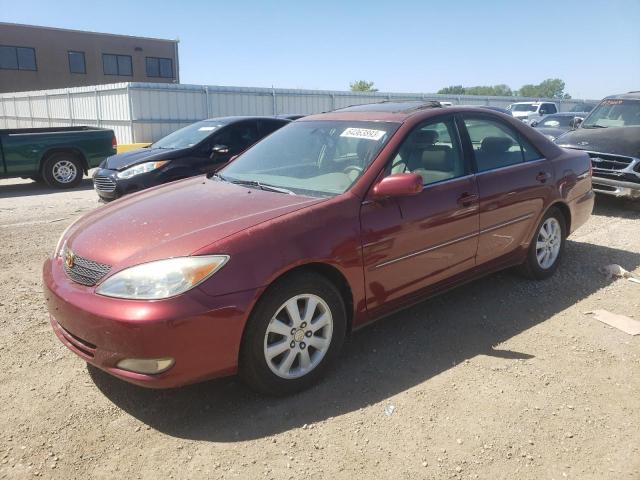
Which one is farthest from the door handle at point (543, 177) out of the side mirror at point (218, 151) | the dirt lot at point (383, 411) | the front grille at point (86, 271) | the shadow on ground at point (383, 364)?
the side mirror at point (218, 151)

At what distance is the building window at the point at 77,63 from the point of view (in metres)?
39.2

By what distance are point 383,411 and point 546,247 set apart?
8.89ft

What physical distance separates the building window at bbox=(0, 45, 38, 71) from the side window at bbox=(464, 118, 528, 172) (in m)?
41.3

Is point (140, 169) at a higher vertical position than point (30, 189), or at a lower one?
higher

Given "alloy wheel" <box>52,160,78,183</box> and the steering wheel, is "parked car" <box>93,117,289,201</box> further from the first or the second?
the steering wheel

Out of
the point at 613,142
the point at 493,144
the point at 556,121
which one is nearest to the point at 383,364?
the point at 493,144

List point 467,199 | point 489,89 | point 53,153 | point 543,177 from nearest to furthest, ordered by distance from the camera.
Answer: point 467,199 < point 543,177 < point 53,153 < point 489,89

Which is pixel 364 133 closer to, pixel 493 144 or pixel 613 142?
pixel 493 144

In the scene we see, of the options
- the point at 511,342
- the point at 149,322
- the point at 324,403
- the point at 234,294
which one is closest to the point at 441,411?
the point at 324,403

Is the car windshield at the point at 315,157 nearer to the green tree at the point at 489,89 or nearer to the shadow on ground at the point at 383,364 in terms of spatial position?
the shadow on ground at the point at 383,364

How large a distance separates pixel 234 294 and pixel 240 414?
28.7 inches

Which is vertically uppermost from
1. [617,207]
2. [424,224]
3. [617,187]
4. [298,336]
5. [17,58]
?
[17,58]

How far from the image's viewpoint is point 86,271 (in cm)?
291

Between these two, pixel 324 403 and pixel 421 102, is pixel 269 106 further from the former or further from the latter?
pixel 324 403
